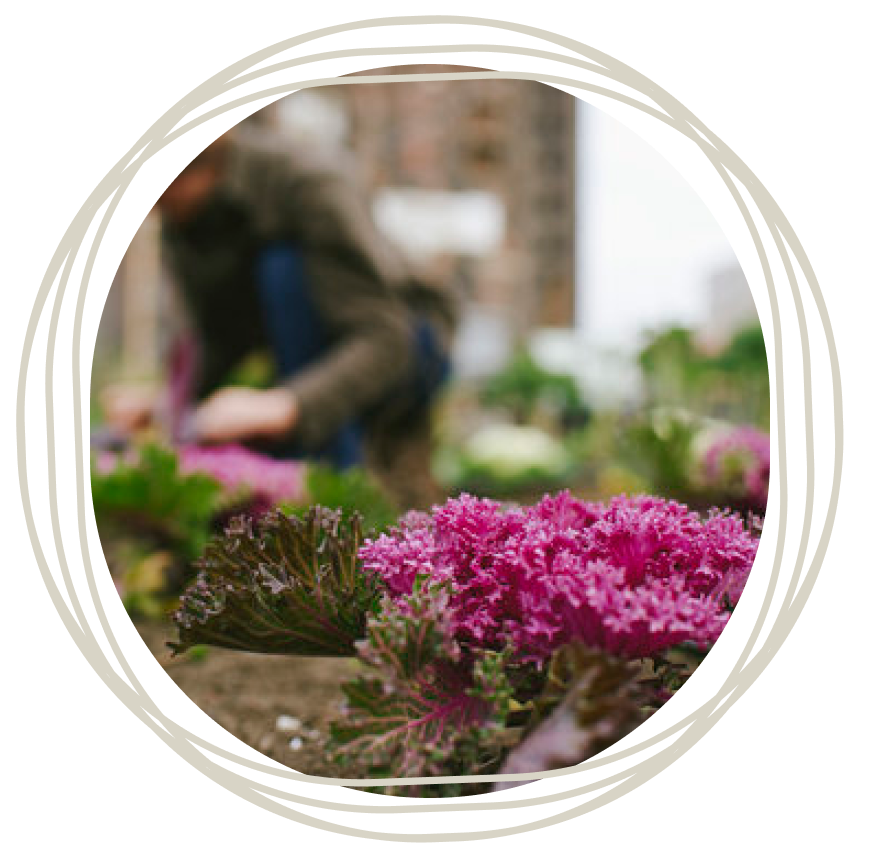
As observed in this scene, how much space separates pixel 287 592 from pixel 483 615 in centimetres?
18

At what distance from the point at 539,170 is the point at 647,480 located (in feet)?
18.9

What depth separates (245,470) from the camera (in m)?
1.11

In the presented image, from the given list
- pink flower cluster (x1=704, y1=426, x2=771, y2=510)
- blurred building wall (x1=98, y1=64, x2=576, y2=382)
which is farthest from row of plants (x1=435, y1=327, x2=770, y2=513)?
blurred building wall (x1=98, y1=64, x2=576, y2=382)

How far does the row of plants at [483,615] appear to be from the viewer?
65 centimetres

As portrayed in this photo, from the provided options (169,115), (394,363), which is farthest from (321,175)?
(169,115)

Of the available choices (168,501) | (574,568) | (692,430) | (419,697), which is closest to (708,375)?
(692,430)

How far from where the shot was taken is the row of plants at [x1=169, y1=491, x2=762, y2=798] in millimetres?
646

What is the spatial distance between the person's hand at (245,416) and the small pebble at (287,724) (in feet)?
1.86

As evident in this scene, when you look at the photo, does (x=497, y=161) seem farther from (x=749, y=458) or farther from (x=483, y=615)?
(x=483, y=615)

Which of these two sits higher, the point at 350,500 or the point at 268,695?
the point at 350,500

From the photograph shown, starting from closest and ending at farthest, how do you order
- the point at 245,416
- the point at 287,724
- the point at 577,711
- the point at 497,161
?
the point at 577,711 → the point at 287,724 → the point at 245,416 → the point at 497,161

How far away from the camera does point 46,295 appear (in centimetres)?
78

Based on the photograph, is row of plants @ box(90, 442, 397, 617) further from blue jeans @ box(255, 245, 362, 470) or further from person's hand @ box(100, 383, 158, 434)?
person's hand @ box(100, 383, 158, 434)

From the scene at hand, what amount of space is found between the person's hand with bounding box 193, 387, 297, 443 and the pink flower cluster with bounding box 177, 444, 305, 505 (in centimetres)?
4
